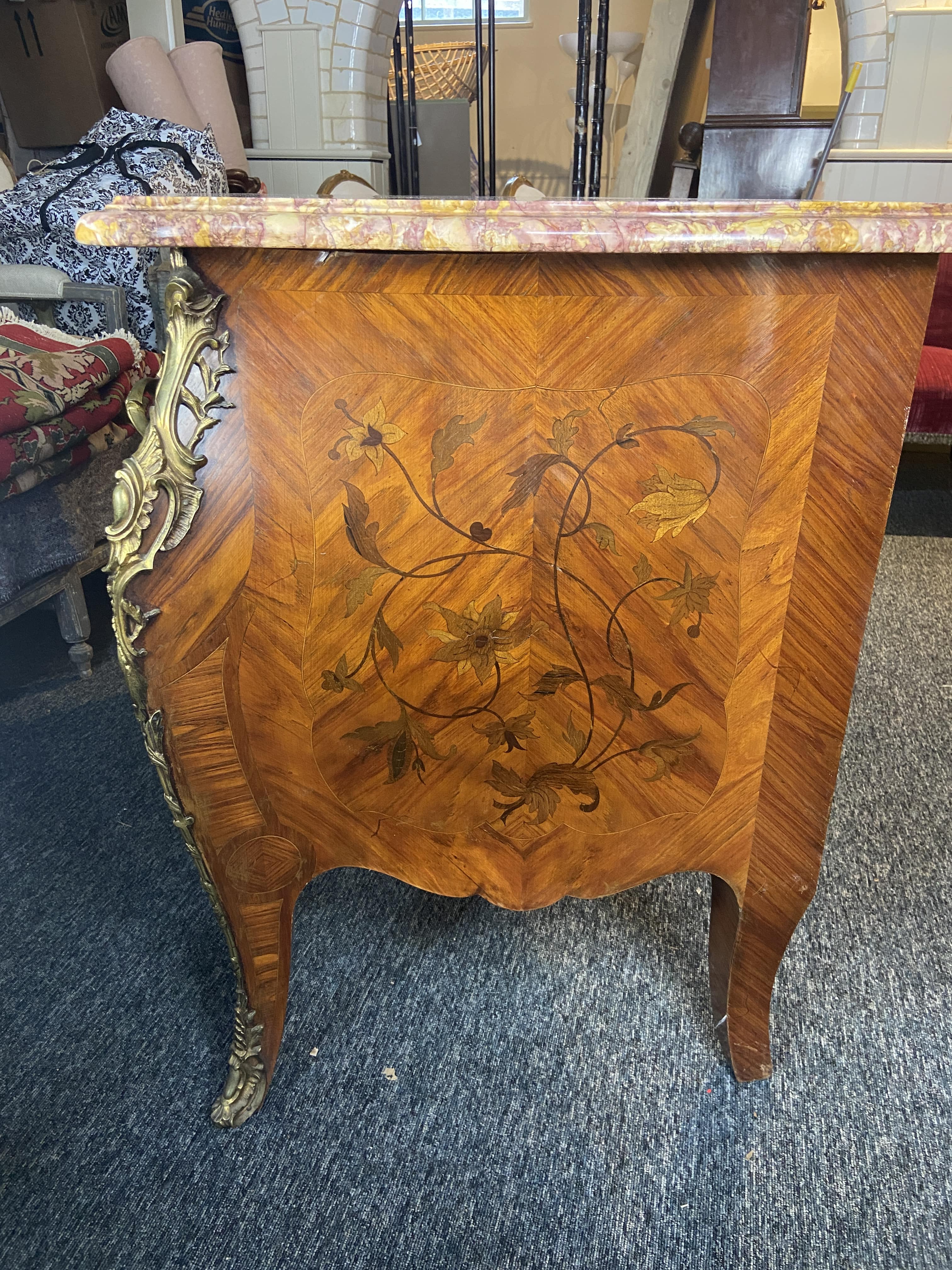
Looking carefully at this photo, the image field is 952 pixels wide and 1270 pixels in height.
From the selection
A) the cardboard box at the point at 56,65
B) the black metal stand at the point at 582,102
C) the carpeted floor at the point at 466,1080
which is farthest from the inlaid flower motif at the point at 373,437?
the cardboard box at the point at 56,65

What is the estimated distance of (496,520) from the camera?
75 cm

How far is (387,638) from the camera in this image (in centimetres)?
79

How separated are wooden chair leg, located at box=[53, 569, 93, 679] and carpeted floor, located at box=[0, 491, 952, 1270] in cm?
49

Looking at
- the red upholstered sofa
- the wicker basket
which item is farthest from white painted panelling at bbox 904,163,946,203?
the wicker basket

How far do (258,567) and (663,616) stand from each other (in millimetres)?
357

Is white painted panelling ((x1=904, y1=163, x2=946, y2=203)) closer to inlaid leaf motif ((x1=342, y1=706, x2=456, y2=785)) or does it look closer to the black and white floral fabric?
the black and white floral fabric

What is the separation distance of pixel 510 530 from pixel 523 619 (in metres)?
0.08

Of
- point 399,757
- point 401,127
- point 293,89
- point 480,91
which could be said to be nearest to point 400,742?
point 399,757

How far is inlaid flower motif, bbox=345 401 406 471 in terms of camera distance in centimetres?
71

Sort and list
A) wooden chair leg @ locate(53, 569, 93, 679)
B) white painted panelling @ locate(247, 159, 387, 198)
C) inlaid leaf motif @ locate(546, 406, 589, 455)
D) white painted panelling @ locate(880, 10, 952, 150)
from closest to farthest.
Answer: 1. inlaid leaf motif @ locate(546, 406, 589, 455)
2. wooden chair leg @ locate(53, 569, 93, 679)
3. white painted panelling @ locate(880, 10, 952, 150)
4. white painted panelling @ locate(247, 159, 387, 198)

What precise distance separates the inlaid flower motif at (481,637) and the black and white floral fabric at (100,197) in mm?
1754

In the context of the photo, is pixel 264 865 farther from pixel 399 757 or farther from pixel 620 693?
pixel 620 693

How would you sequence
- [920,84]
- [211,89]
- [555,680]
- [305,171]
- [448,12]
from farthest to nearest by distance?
[448,12] → [305,171] → [920,84] → [211,89] → [555,680]

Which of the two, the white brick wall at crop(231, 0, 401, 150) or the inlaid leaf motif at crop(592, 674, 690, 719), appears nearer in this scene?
the inlaid leaf motif at crop(592, 674, 690, 719)
